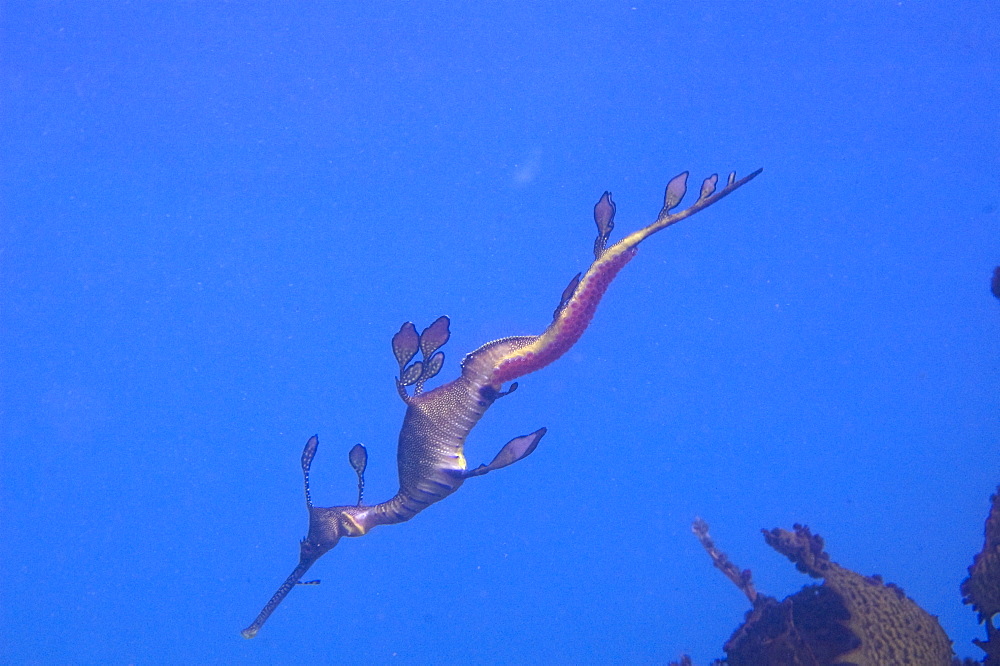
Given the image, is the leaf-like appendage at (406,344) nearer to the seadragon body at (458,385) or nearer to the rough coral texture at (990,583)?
the seadragon body at (458,385)

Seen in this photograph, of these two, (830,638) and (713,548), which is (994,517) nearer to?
(830,638)

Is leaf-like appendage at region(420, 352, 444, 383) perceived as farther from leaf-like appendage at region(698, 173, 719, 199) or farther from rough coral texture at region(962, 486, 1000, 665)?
rough coral texture at region(962, 486, 1000, 665)

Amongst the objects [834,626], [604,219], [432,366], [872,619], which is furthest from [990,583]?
[432,366]

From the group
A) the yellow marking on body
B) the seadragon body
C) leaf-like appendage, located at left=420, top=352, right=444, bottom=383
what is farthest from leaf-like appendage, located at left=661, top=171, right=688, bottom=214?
the yellow marking on body

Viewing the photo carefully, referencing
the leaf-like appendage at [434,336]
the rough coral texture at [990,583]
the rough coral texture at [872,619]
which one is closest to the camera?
the leaf-like appendage at [434,336]

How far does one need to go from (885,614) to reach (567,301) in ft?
9.35

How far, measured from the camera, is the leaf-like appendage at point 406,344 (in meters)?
3.60

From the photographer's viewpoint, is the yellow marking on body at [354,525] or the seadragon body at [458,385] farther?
the yellow marking on body at [354,525]

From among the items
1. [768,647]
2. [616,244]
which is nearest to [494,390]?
[616,244]

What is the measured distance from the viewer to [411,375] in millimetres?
3729

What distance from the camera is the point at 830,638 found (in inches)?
157

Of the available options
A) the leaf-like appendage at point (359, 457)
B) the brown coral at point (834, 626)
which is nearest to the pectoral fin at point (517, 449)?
the leaf-like appendage at point (359, 457)

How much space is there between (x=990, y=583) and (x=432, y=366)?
3.79m

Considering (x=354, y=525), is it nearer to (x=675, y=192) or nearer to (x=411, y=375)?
(x=411, y=375)
